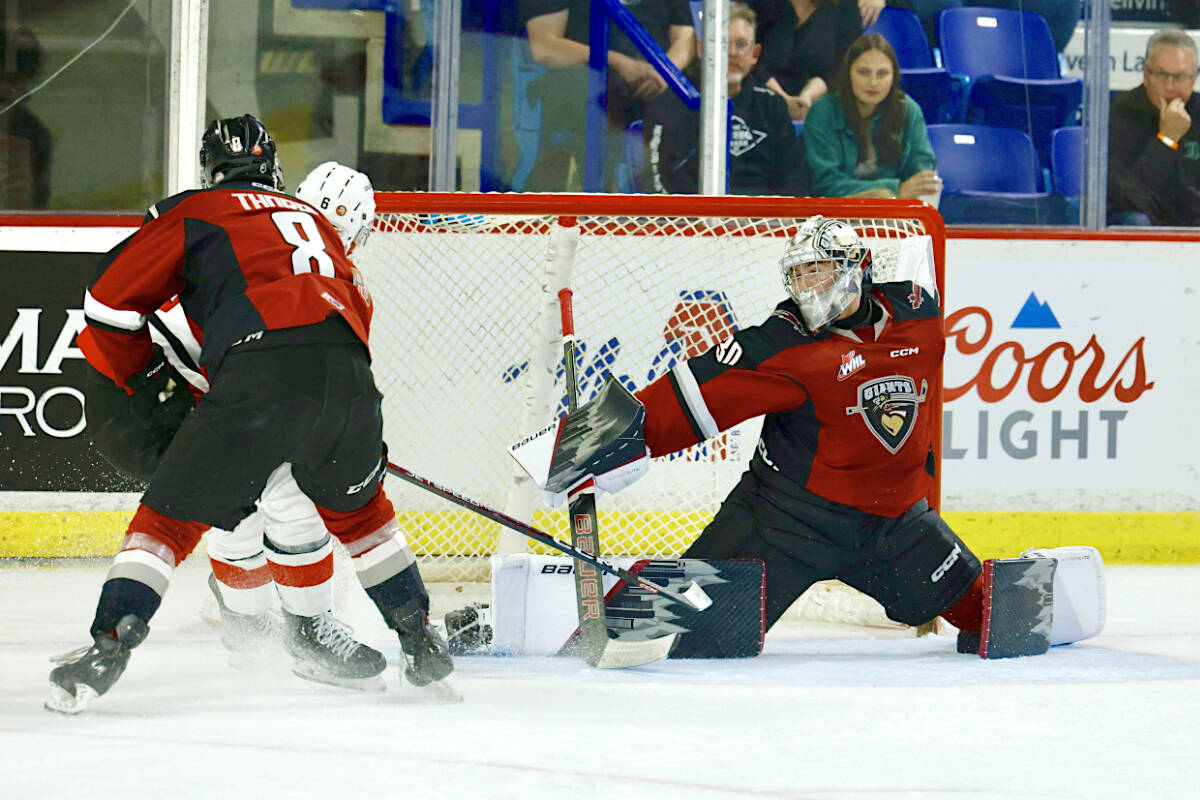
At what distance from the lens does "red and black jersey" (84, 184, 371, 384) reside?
2.19m

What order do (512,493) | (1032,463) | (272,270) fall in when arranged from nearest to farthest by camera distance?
(272,270), (512,493), (1032,463)

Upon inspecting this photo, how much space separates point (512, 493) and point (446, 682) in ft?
3.97

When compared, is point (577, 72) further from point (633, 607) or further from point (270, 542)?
point (270, 542)

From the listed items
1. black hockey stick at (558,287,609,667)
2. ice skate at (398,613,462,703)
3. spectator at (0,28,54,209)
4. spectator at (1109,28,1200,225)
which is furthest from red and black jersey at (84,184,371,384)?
spectator at (1109,28,1200,225)

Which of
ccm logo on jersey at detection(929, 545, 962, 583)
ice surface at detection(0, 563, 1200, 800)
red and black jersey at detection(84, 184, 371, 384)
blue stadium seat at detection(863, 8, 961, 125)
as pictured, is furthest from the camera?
blue stadium seat at detection(863, 8, 961, 125)

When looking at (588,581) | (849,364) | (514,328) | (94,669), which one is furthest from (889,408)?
(94,669)

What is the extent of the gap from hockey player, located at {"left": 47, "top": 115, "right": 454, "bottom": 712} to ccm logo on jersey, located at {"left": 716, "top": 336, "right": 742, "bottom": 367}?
0.78m

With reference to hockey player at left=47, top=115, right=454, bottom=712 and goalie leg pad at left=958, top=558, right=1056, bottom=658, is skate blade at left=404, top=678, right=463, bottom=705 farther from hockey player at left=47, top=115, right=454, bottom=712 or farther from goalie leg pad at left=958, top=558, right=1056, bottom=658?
goalie leg pad at left=958, top=558, right=1056, bottom=658

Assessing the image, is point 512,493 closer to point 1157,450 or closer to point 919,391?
point 919,391

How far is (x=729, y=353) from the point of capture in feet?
9.32

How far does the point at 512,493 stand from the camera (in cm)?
353

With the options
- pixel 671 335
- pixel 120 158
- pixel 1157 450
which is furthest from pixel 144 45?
pixel 1157 450

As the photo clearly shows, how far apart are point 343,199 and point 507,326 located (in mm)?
1027

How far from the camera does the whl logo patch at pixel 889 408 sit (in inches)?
112
